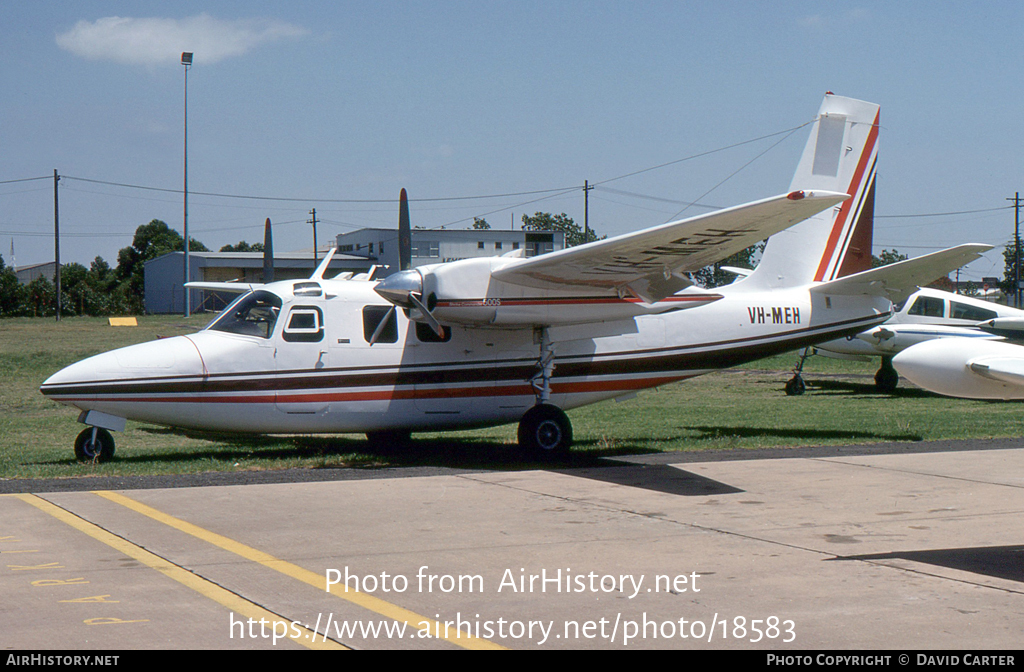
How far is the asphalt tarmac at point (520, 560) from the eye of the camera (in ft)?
17.4

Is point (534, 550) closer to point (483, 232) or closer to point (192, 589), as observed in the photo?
point (192, 589)

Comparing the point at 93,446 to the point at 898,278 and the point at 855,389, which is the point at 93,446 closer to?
the point at 898,278

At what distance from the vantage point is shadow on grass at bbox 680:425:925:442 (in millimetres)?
15094

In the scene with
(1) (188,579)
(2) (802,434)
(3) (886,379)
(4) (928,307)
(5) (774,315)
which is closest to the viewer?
(1) (188,579)

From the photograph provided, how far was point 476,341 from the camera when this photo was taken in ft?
43.7

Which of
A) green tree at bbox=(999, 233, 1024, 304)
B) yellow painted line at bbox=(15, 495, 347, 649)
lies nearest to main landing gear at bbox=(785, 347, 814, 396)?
yellow painted line at bbox=(15, 495, 347, 649)

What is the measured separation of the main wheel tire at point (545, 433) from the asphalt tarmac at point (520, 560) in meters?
1.44

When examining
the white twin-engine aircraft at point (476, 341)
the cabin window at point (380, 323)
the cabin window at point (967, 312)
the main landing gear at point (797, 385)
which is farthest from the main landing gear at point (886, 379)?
the cabin window at point (380, 323)

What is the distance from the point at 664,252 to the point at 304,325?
4693 millimetres

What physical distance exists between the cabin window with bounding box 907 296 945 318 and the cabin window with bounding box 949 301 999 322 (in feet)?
0.99

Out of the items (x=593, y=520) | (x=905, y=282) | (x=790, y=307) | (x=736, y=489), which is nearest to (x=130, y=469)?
(x=593, y=520)

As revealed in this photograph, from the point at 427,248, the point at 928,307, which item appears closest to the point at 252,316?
the point at 928,307

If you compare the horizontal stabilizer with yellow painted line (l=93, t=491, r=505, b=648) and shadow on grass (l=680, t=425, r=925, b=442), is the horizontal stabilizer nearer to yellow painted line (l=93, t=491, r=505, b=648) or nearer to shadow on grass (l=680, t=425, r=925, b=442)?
shadow on grass (l=680, t=425, r=925, b=442)
